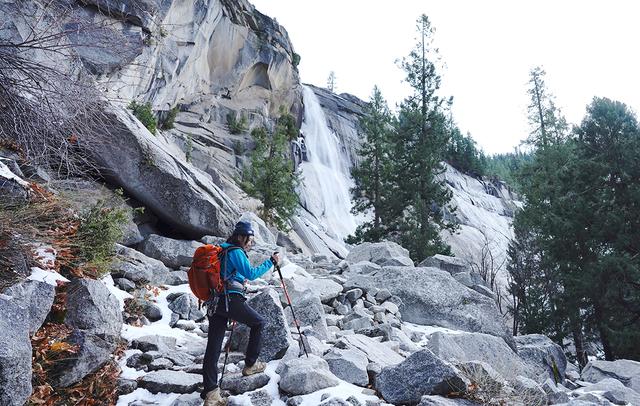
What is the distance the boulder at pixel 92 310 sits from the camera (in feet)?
17.8

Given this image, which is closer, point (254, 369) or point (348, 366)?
point (254, 369)

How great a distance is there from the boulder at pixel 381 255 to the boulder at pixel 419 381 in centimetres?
920

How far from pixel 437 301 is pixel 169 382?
7.39 m

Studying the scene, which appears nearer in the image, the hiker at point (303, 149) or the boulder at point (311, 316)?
the boulder at point (311, 316)

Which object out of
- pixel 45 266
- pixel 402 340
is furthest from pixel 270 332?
pixel 402 340

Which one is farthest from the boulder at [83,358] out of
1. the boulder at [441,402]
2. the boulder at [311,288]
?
the boulder at [441,402]

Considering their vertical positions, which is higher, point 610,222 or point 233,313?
point 610,222

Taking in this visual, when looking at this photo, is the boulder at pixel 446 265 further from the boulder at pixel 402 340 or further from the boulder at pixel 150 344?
the boulder at pixel 150 344

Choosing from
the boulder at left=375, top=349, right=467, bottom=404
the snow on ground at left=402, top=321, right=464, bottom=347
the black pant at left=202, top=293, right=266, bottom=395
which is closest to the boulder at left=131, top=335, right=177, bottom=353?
the black pant at left=202, top=293, right=266, bottom=395

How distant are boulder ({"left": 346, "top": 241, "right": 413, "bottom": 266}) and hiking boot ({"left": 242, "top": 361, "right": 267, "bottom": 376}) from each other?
9365mm

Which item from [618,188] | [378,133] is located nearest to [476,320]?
[618,188]

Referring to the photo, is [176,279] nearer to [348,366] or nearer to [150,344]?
[150,344]

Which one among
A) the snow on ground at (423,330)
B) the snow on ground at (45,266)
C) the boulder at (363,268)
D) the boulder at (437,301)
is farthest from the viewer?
the boulder at (363,268)

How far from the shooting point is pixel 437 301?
36.0 feet
